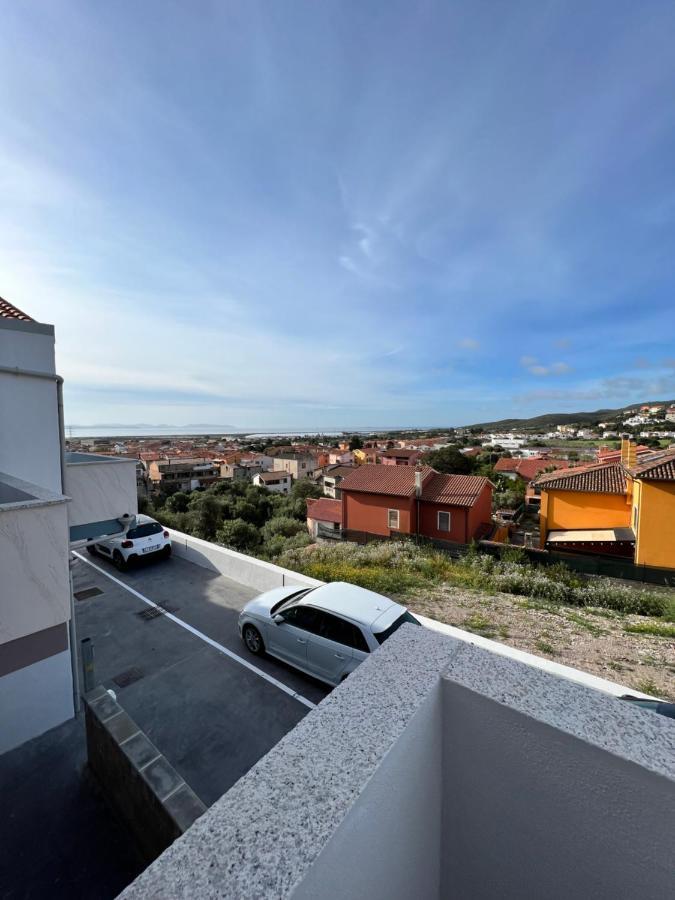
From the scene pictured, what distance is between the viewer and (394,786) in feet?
3.88

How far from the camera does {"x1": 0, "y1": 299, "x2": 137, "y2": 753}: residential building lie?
2855mm

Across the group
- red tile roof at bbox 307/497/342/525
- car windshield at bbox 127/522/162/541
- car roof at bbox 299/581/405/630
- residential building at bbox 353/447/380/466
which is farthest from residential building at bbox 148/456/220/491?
car roof at bbox 299/581/405/630

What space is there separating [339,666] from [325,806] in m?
3.97

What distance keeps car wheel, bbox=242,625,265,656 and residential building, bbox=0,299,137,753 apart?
6.85 feet

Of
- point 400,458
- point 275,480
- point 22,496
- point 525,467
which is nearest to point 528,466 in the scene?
point 525,467

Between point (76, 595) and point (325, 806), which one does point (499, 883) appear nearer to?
point (325, 806)

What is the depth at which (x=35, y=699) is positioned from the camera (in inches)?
167

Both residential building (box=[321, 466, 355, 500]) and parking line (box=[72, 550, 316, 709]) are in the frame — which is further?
residential building (box=[321, 466, 355, 500])

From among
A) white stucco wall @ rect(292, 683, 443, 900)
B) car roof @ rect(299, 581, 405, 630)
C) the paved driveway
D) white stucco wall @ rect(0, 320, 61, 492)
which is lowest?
the paved driveway

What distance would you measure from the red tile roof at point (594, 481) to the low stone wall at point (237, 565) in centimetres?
1463

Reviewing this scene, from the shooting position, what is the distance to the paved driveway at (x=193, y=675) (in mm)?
4086

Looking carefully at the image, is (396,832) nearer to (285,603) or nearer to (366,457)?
(285,603)

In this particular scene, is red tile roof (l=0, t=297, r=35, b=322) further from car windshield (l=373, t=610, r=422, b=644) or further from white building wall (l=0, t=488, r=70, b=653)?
car windshield (l=373, t=610, r=422, b=644)

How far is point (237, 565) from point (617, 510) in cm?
1611
